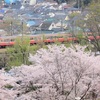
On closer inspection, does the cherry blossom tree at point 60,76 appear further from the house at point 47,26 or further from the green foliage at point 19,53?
the house at point 47,26

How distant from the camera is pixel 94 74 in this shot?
8.30 metres

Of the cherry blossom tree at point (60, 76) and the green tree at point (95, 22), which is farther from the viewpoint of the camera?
the green tree at point (95, 22)

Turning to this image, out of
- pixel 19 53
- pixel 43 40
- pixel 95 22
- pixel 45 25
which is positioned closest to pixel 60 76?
pixel 19 53

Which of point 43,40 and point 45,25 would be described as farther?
point 45,25

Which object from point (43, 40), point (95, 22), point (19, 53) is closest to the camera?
point (19, 53)

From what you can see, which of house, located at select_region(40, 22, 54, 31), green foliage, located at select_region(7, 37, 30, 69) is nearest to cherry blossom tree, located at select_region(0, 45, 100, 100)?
green foliage, located at select_region(7, 37, 30, 69)

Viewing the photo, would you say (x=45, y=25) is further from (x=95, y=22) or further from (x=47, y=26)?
(x=95, y=22)

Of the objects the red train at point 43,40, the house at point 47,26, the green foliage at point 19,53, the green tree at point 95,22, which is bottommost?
the house at point 47,26

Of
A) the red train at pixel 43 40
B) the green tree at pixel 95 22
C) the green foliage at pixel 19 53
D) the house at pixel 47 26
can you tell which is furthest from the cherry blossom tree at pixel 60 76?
the house at pixel 47 26

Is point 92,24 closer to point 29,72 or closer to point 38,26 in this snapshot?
point 29,72

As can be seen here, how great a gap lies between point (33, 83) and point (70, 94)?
93 centimetres

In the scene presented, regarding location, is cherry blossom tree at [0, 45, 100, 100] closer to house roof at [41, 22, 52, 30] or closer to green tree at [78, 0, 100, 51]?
green tree at [78, 0, 100, 51]

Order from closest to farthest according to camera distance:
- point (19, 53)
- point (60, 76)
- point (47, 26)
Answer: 1. point (60, 76)
2. point (19, 53)
3. point (47, 26)

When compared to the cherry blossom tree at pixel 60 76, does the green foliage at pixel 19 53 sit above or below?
below
